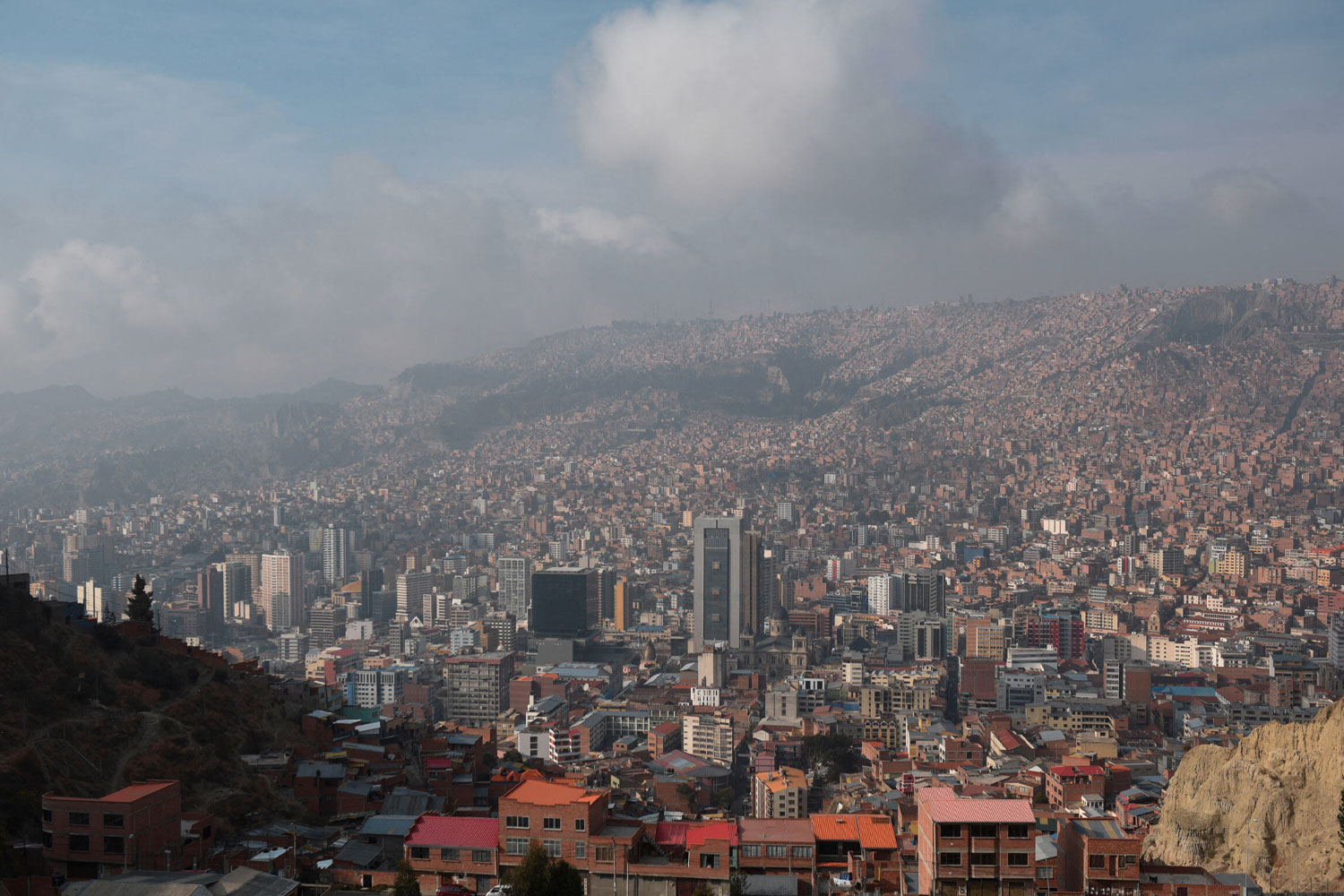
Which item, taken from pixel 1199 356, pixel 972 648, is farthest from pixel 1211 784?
pixel 1199 356

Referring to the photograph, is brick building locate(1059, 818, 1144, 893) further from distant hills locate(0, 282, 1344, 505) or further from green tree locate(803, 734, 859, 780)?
distant hills locate(0, 282, 1344, 505)

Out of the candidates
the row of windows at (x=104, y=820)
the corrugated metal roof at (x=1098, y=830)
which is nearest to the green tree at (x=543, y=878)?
the row of windows at (x=104, y=820)

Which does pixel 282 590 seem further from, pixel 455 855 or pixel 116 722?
pixel 455 855

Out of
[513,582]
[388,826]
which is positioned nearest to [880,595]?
[513,582]

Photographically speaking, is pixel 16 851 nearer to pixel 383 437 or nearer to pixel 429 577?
pixel 429 577

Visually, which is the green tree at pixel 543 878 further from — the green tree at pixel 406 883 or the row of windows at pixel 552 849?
the green tree at pixel 406 883

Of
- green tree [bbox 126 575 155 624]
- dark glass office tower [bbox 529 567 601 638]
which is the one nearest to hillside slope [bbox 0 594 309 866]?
green tree [bbox 126 575 155 624]
